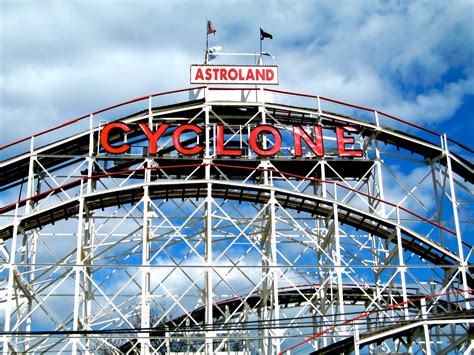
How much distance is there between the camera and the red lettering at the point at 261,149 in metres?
34.9

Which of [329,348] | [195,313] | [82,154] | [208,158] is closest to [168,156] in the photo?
[208,158]

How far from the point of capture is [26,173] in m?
36.7

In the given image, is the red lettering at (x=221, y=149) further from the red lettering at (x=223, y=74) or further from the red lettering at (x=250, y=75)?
the red lettering at (x=250, y=75)

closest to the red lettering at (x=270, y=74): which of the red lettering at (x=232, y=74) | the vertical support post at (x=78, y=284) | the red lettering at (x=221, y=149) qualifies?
the red lettering at (x=232, y=74)

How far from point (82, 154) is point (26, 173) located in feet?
8.89

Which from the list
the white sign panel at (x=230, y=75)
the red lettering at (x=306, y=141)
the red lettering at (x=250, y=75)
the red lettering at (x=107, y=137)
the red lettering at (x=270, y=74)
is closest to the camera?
the red lettering at (x=107, y=137)

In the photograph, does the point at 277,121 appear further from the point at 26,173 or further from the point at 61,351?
the point at 61,351

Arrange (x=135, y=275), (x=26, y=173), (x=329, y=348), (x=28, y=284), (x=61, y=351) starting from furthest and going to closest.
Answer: (x=26, y=173) → (x=28, y=284) → (x=135, y=275) → (x=61, y=351) → (x=329, y=348)

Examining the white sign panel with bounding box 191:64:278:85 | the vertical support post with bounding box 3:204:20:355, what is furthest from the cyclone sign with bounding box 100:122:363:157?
the vertical support post with bounding box 3:204:20:355

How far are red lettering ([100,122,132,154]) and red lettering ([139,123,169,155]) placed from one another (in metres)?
0.88

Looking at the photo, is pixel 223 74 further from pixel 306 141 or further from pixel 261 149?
pixel 306 141

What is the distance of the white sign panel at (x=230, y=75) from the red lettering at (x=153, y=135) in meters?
2.99

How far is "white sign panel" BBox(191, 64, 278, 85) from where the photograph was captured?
3678 centimetres

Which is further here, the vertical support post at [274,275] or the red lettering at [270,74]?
the red lettering at [270,74]
